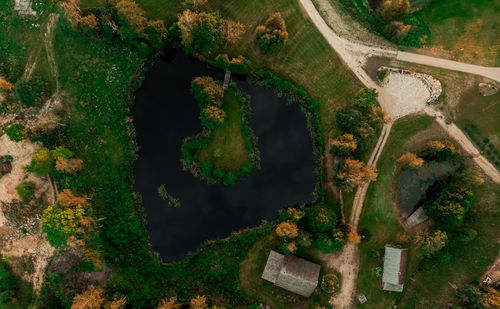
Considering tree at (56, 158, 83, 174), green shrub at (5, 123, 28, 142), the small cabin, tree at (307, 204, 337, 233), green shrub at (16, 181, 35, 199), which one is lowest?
the small cabin

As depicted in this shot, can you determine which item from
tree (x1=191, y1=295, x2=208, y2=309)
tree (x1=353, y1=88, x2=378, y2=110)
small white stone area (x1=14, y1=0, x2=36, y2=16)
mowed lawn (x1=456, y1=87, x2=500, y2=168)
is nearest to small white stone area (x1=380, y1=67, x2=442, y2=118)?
tree (x1=353, y1=88, x2=378, y2=110)

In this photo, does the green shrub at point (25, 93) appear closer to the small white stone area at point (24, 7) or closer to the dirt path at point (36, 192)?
the dirt path at point (36, 192)

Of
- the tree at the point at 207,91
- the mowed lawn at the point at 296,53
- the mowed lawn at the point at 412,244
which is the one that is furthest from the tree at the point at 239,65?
the mowed lawn at the point at 412,244

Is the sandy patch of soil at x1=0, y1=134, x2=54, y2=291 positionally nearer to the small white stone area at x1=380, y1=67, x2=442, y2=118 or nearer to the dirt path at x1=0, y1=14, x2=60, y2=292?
the dirt path at x1=0, y1=14, x2=60, y2=292

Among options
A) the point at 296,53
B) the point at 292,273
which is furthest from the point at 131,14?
the point at 292,273

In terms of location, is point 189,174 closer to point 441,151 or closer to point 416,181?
point 416,181

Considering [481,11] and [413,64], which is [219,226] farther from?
[481,11]
